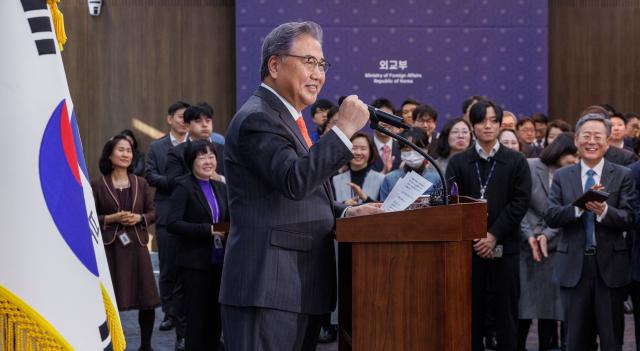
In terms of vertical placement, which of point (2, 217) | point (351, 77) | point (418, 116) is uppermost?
point (351, 77)

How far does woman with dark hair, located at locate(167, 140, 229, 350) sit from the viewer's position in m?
5.43

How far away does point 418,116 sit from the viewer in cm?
760

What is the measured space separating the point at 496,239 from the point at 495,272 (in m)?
0.21

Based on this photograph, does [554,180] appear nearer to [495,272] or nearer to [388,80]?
[495,272]

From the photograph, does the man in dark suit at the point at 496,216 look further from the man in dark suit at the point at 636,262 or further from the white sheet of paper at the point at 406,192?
the white sheet of paper at the point at 406,192

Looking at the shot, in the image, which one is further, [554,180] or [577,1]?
[577,1]

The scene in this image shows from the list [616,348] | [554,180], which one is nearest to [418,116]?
[554,180]

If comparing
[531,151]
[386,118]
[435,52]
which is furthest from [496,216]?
[435,52]

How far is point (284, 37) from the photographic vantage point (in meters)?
3.06

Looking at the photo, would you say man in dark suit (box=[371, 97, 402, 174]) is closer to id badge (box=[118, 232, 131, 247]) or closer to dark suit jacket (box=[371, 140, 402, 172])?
dark suit jacket (box=[371, 140, 402, 172])

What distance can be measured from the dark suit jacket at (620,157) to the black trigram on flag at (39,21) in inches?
190

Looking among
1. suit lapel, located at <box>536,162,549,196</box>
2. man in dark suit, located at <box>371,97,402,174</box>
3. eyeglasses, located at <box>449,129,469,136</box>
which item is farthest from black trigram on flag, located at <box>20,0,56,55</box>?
man in dark suit, located at <box>371,97,402,174</box>

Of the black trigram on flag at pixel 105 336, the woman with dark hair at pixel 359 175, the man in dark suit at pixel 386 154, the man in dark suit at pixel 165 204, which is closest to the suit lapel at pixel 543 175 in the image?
the woman with dark hair at pixel 359 175

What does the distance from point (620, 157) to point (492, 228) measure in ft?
5.32
